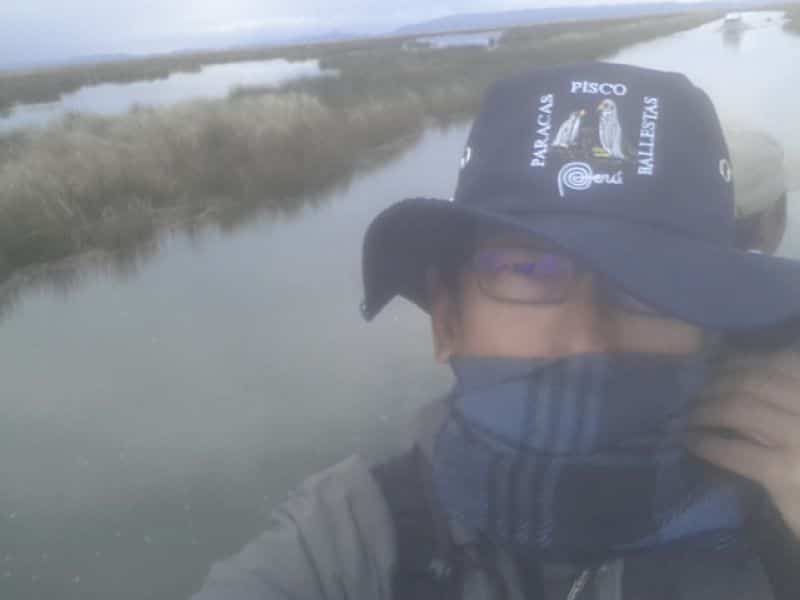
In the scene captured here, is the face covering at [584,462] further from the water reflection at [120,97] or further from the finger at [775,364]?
the water reflection at [120,97]

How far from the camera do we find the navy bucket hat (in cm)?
77

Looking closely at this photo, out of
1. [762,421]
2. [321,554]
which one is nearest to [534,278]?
[762,421]

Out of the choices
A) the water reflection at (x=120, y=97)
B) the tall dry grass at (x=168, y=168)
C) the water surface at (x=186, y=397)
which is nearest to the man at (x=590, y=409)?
the water surface at (x=186, y=397)

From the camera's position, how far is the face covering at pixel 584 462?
82 cm

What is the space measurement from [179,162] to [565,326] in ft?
26.7

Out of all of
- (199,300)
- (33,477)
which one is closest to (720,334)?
(33,477)

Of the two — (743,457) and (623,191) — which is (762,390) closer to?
(743,457)

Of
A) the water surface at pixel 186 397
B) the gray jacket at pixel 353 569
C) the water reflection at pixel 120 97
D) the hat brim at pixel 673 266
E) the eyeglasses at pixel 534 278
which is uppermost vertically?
the hat brim at pixel 673 266

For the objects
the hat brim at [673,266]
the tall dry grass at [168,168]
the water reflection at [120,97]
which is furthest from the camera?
the water reflection at [120,97]

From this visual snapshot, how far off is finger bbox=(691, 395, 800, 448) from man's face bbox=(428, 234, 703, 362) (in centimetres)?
8

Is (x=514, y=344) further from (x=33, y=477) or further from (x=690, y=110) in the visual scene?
(x=33, y=477)

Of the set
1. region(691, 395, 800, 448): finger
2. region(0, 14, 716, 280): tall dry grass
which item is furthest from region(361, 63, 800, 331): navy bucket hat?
region(0, 14, 716, 280): tall dry grass

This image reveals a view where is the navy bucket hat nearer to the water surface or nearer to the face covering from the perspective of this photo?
the face covering

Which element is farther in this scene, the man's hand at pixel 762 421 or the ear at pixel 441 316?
the ear at pixel 441 316
